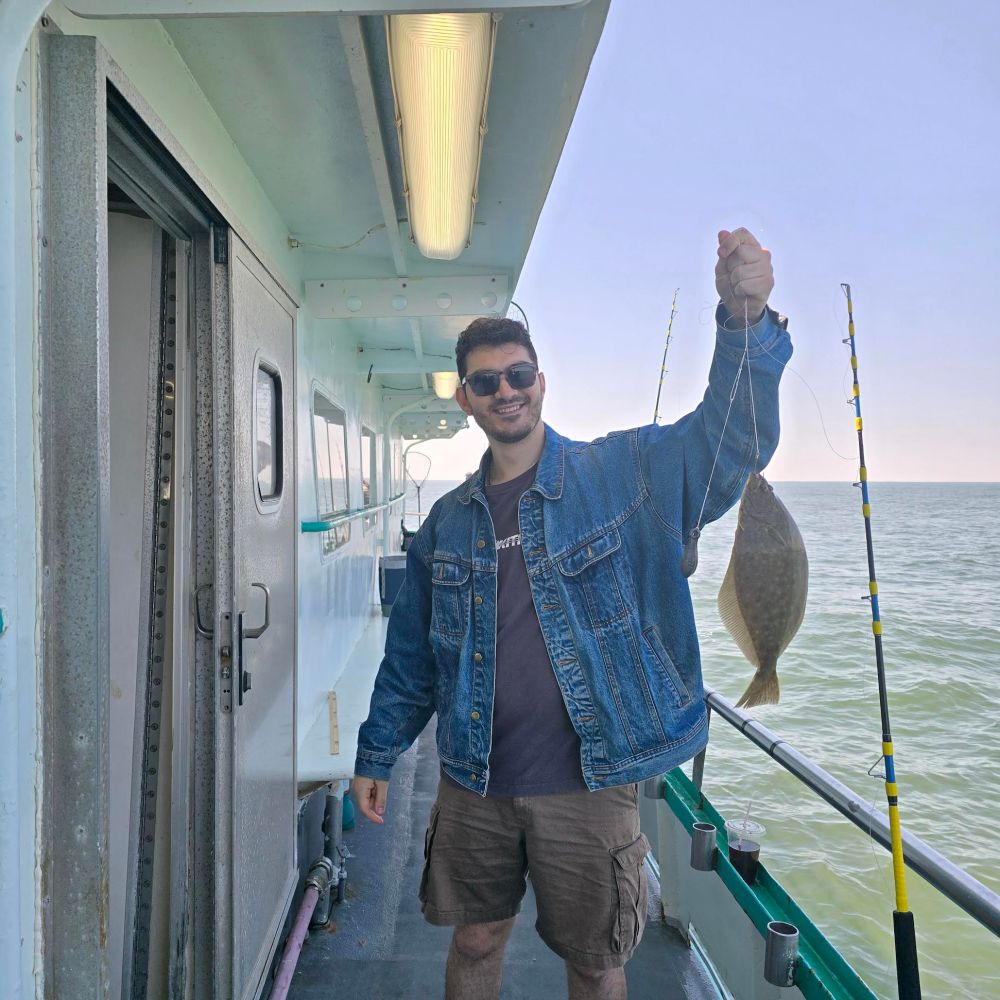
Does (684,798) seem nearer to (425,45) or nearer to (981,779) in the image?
(425,45)

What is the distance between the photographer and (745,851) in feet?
7.44

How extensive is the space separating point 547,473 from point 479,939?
1.19 m

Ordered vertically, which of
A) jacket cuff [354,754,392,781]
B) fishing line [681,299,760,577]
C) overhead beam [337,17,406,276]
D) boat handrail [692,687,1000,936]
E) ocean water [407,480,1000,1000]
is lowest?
ocean water [407,480,1000,1000]

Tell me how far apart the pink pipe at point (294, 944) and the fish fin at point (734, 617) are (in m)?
1.89

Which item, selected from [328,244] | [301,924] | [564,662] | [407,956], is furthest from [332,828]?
[328,244]

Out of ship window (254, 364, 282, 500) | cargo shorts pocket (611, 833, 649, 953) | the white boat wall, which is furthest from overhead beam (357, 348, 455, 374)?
cargo shorts pocket (611, 833, 649, 953)

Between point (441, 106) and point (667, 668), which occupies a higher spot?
point (441, 106)

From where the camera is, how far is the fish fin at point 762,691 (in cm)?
146

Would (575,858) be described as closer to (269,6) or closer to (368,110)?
(269,6)

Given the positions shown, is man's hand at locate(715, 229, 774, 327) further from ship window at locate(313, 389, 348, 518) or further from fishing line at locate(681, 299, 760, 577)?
ship window at locate(313, 389, 348, 518)

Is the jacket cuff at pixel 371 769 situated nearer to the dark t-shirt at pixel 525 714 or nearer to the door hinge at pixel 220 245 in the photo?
the dark t-shirt at pixel 525 714

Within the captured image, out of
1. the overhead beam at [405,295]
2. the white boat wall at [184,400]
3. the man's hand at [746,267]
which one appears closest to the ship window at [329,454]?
the white boat wall at [184,400]

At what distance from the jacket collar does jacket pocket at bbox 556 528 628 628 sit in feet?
0.50

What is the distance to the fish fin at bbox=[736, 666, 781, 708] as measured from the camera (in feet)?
4.80
